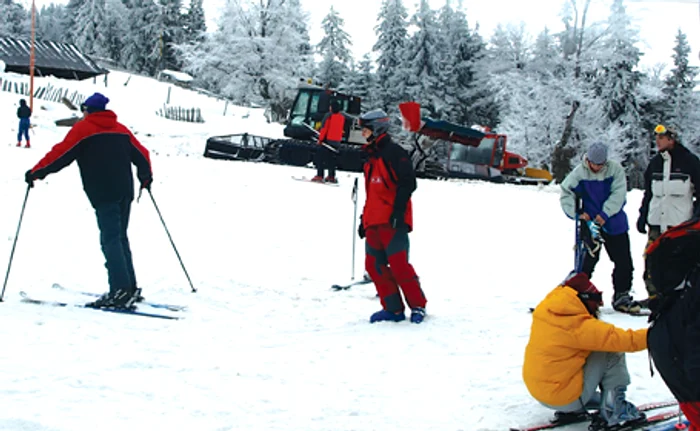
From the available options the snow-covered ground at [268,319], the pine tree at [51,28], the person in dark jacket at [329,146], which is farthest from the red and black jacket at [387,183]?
the pine tree at [51,28]

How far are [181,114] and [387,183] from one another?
31.0 meters

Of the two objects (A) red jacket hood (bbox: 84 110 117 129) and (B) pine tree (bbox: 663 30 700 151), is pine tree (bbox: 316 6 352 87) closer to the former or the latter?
(B) pine tree (bbox: 663 30 700 151)

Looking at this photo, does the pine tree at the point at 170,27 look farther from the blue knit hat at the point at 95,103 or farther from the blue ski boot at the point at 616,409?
the blue ski boot at the point at 616,409

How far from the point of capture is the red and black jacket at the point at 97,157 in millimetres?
6297

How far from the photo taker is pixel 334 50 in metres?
60.0

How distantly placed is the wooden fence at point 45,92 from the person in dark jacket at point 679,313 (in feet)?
113

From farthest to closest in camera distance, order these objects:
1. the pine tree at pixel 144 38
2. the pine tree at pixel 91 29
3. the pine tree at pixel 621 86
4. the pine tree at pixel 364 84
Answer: the pine tree at pixel 144 38, the pine tree at pixel 91 29, the pine tree at pixel 364 84, the pine tree at pixel 621 86

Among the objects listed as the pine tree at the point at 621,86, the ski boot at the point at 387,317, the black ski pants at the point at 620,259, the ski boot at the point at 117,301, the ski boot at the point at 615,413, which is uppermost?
the pine tree at the point at 621,86

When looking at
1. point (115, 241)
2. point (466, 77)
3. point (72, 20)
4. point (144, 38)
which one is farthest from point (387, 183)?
point (72, 20)

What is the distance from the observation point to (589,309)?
367 cm

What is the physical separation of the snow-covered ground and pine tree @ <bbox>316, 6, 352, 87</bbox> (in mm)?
45292

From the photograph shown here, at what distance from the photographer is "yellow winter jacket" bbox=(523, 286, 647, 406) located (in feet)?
11.5

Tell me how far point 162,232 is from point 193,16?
2620 inches

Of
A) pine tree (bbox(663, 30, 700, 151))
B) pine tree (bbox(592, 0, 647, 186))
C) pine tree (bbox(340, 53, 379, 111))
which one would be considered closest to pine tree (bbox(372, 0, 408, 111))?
pine tree (bbox(340, 53, 379, 111))
